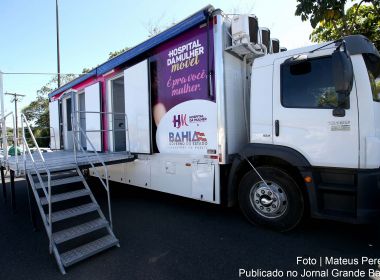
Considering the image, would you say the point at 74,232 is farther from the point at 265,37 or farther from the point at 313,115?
the point at 265,37

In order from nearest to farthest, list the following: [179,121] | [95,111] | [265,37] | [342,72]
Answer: [342,72]
[265,37]
[179,121]
[95,111]

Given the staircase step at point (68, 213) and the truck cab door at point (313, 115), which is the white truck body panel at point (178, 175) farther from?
the staircase step at point (68, 213)

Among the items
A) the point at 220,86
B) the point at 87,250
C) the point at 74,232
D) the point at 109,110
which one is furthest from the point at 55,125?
the point at 220,86

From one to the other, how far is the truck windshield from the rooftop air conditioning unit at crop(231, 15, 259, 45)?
1.47 metres

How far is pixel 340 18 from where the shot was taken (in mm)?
6039

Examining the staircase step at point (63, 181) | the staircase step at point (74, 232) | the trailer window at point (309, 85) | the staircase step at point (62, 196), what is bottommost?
the staircase step at point (74, 232)

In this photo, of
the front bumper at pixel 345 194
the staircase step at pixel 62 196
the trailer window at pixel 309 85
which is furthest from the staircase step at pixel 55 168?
the front bumper at pixel 345 194

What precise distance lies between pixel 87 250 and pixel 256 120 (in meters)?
2.79

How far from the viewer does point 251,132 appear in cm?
411

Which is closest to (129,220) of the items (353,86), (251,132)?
(251,132)

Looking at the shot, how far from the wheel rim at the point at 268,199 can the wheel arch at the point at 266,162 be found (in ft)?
0.89

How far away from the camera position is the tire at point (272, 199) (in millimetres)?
3678

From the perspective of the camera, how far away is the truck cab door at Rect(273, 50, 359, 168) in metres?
3.32

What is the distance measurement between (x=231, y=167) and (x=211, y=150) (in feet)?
1.28
